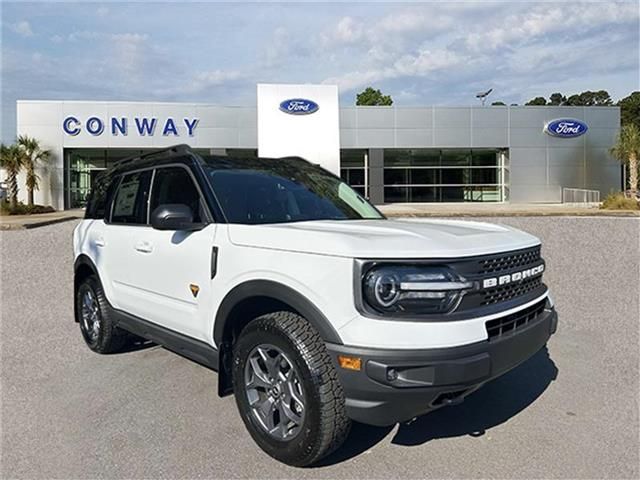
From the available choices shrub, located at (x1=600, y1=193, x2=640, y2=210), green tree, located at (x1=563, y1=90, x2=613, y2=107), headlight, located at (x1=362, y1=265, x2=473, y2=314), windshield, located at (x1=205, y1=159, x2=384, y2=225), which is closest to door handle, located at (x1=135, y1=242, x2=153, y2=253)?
windshield, located at (x1=205, y1=159, x2=384, y2=225)

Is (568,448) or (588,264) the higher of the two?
(588,264)

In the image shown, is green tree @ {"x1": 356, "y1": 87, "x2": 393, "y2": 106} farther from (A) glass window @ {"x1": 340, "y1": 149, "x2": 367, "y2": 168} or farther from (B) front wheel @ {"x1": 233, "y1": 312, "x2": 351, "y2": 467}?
(B) front wheel @ {"x1": 233, "y1": 312, "x2": 351, "y2": 467}

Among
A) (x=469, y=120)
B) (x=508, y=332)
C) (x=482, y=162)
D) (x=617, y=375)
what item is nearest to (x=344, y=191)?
(x=508, y=332)

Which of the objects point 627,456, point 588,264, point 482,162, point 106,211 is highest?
point 482,162

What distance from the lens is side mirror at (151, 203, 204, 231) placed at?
3305mm

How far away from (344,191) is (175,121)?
24.2 meters

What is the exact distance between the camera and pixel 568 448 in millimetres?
3113

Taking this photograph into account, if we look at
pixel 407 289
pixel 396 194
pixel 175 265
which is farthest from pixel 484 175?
pixel 407 289

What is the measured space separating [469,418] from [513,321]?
986mm

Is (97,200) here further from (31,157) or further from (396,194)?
(396,194)

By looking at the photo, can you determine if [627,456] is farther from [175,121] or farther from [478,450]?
[175,121]

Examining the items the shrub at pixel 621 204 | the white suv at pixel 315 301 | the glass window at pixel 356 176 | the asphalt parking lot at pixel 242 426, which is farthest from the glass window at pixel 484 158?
the white suv at pixel 315 301

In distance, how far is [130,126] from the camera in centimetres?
2653

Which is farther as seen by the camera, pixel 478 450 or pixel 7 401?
pixel 7 401
